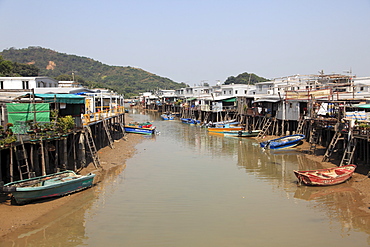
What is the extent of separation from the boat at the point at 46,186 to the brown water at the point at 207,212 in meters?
0.93

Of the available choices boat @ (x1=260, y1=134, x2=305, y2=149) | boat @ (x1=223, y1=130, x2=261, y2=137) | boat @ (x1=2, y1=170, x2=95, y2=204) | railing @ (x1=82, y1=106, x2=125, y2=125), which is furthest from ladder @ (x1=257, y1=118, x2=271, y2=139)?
boat @ (x1=2, y1=170, x2=95, y2=204)

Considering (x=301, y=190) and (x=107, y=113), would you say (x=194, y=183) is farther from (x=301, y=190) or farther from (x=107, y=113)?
(x=107, y=113)

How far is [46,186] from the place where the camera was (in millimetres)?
16141

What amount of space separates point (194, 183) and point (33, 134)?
9.70 meters

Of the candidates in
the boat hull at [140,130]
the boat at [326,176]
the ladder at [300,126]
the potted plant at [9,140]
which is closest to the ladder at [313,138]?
the ladder at [300,126]

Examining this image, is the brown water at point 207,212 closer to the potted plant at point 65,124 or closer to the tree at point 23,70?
the potted plant at point 65,124

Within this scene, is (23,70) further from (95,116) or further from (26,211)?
(26,211)

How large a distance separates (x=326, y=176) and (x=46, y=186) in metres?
15.3

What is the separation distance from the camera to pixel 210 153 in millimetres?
31828

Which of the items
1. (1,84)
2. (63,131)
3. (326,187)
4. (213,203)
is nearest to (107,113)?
(1,84)

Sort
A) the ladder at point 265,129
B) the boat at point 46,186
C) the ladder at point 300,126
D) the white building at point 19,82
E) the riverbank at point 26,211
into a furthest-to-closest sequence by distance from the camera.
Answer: the ladder at point 265,129
the white building at point 19,82
the ladder at point 300,126
the boat at point 46,186
the riverbank at point 26,211

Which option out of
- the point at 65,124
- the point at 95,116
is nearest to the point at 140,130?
the point at 95,116

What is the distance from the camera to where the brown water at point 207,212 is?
13555 millimetres

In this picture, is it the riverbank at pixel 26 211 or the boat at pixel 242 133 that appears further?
the boat at pixel 242 133
